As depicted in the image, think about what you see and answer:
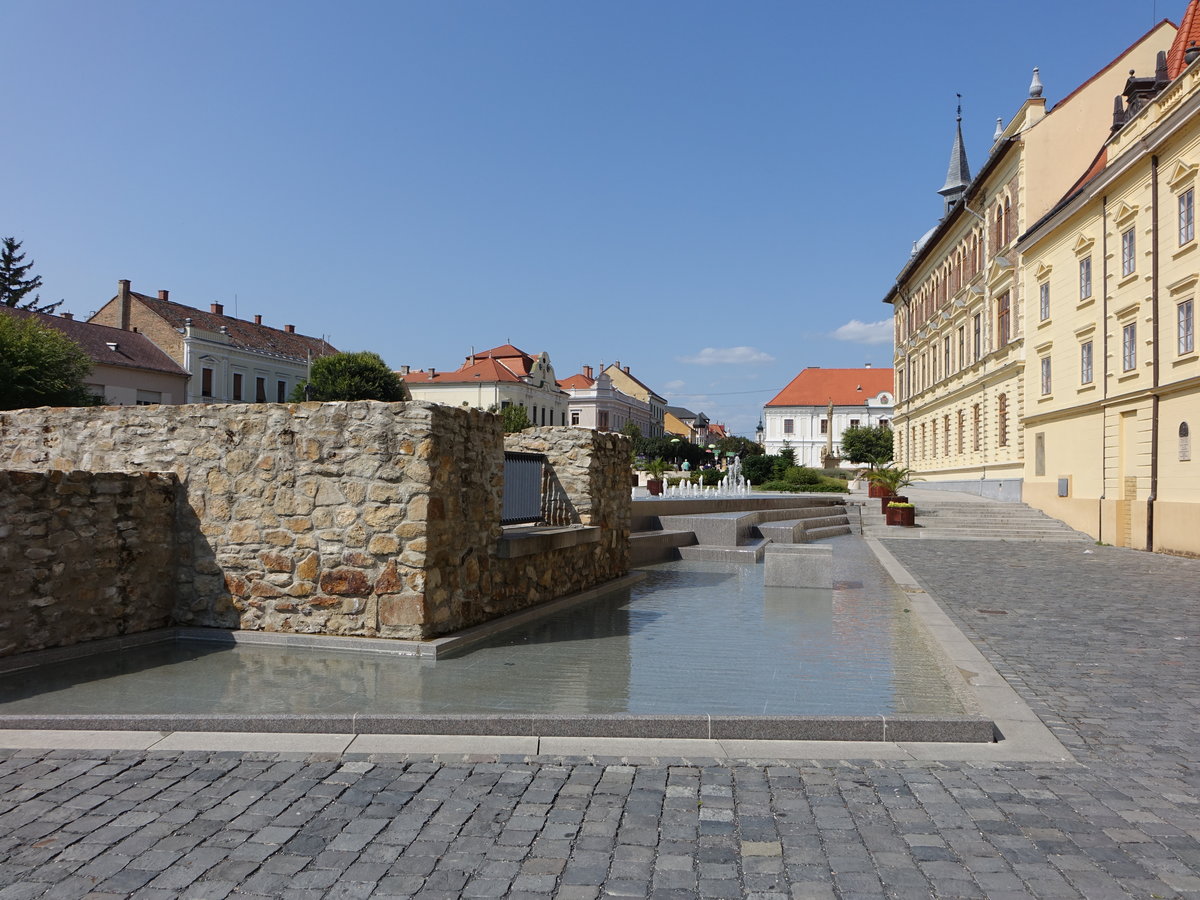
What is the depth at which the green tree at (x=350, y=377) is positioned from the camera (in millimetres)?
59125

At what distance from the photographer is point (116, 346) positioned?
5203cm

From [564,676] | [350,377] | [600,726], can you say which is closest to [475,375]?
[350,377]

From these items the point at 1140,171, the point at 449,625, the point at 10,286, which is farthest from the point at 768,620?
the point at 10,286

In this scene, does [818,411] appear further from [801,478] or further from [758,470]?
[801,478]

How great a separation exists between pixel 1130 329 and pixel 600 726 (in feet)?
74.2

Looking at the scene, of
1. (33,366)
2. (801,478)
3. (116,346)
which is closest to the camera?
(33,366)

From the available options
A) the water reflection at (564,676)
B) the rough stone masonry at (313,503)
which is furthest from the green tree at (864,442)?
the rough stone masonry at (313,503)

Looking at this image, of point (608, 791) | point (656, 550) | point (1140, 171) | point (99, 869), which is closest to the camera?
point (99, 869)

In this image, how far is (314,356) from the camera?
240 feet

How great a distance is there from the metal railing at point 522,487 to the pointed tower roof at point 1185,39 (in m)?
23.2

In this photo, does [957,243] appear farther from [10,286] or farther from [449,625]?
[10,286]

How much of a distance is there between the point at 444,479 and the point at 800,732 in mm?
3874

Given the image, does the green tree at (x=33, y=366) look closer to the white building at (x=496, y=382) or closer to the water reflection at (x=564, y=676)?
the water reflection at (x=564, y=676)

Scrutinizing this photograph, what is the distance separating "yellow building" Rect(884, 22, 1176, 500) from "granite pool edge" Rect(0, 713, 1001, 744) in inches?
1127
